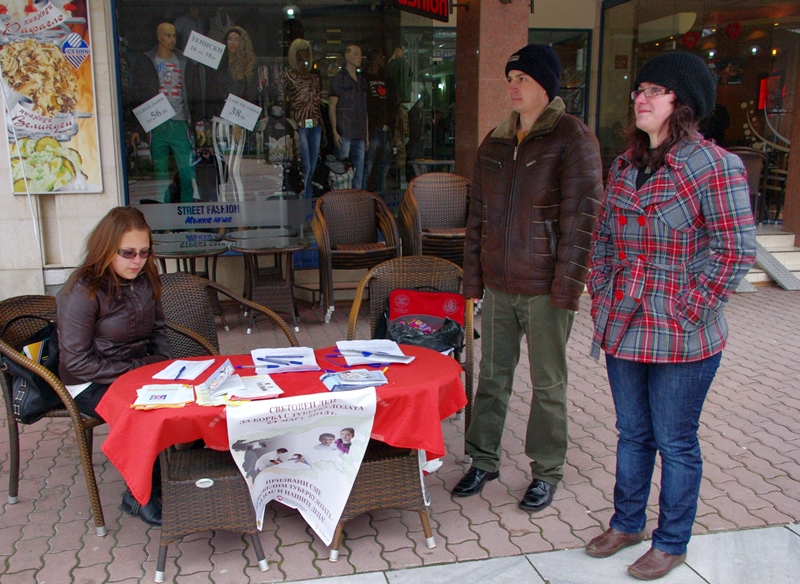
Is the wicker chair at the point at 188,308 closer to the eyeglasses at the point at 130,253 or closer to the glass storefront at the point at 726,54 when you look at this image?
the eyeglasses at the point at 130,253

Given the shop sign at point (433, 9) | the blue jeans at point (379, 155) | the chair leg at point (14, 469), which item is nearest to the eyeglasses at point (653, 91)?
the chair leg at point (14, 469)

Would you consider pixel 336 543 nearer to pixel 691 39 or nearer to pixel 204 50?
pixel 204 50

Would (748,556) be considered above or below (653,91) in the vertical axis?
below

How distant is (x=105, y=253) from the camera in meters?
3.29

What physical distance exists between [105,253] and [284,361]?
905mm

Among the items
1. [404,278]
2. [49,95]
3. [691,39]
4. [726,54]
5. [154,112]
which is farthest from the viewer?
[726,54]

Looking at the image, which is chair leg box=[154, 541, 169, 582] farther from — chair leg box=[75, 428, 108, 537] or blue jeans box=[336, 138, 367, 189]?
blue jeans box=[336, 138, 367, 189]

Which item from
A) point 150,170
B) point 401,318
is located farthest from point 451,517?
point 150,170

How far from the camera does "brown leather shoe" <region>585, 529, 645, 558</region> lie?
9.98ft

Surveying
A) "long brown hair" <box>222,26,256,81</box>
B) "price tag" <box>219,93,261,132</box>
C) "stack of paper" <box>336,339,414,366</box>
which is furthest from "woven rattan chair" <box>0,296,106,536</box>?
"long brown hair" <box>222,26,256,81</box>

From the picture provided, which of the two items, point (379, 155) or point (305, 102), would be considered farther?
point (379, 155)

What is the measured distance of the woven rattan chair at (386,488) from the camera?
304cm

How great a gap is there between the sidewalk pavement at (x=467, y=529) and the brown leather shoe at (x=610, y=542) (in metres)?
0.03

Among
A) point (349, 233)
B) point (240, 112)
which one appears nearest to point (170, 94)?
point (240, 112)
